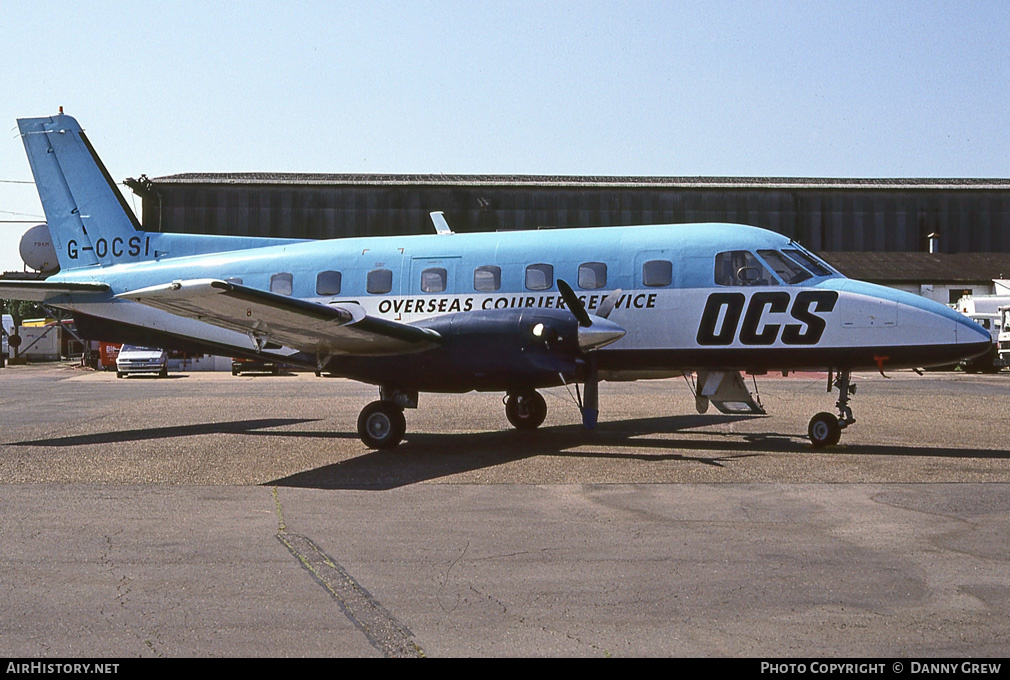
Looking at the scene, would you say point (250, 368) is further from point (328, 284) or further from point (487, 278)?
point (487, 278)

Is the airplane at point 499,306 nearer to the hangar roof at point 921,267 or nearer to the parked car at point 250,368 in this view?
the parked car at point 250,368

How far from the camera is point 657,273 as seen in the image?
15242 millimetres

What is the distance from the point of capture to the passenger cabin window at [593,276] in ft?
50.9

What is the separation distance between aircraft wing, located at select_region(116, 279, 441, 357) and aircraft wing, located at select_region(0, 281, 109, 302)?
4656 mm

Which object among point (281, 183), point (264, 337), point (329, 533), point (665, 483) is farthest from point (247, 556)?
point (281, 183)

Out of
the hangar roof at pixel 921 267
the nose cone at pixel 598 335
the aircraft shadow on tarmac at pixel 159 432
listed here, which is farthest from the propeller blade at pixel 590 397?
the hangar roof at pixel 921 267

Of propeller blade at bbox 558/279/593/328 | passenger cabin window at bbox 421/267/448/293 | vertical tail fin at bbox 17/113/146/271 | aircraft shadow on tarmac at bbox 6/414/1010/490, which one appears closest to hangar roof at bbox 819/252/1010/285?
aircraft shadow on tarmac at bbox 6/414/1010/490

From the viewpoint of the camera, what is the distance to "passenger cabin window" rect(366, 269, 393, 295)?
16.5 meters

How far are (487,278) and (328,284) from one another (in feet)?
9.81

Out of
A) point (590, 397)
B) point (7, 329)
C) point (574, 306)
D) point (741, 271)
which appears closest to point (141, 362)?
point (590, 397)

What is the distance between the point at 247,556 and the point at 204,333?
10.6 m

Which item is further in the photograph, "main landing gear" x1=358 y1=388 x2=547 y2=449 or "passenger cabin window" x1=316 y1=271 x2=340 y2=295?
"passenger cabin window" x1=316 y1=271 x2=340 y2=295

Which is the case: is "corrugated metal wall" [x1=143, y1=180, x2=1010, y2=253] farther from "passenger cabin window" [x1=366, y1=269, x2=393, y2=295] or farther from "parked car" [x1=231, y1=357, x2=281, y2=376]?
"passenger cabin window" [x1=366, y1=269, x2=393, y2=295]
